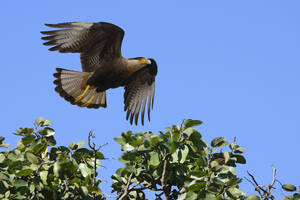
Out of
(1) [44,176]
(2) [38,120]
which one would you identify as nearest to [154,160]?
(1) [44,176]

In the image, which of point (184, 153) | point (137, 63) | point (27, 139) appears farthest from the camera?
point (137, 63)

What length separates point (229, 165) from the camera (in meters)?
4.39

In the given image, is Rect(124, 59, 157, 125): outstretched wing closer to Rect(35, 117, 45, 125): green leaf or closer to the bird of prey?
the bird of prey

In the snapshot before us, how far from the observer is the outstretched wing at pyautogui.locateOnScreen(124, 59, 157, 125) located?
8.74 metres

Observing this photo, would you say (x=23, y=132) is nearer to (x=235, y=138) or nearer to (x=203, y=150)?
(x=203, y=150)

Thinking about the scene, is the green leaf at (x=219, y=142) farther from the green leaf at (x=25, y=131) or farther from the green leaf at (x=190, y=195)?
the green leaf at (x=25, y=131)

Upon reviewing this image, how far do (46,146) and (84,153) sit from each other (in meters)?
0.40

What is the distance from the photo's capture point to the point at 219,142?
14.5ft

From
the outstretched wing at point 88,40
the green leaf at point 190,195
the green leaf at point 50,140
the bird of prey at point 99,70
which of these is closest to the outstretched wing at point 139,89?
the bird of prey at point 99,70

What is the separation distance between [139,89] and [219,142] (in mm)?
4552

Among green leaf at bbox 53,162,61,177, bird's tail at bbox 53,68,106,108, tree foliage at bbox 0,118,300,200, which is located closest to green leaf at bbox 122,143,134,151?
tree foliage at bbox 0,118,300,200

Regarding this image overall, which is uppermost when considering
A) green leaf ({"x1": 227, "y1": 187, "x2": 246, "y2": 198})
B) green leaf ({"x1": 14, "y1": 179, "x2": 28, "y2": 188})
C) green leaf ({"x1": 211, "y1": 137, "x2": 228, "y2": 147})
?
green leaf ({"x1": 211, "y1": 137, "x2": 228, "y2": 147})

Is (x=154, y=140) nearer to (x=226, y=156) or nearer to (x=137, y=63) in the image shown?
(x=226, y=156)

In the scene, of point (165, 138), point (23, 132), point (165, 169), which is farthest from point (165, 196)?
point (23, 132)
